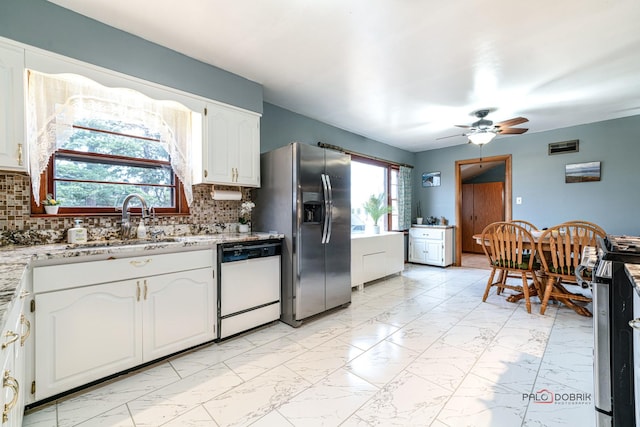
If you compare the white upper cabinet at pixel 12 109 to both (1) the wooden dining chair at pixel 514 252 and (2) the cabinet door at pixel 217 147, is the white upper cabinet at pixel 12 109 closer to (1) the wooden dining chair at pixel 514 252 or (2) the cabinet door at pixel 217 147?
(2) the cabinet door at pixel 217 147

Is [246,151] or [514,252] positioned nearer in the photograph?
[246,151]

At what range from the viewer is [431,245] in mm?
5559

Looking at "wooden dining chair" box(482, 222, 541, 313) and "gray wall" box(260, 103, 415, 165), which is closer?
"wooden dining chair" box(482, 222, 541, 313)

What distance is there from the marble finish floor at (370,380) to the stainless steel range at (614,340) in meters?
0.38

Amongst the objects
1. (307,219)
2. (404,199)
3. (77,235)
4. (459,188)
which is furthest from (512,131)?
(77,235)

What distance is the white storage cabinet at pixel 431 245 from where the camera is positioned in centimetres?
→ 541

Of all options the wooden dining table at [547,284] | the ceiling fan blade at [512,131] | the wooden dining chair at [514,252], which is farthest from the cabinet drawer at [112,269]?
the ceiling fan blade at [512,131]

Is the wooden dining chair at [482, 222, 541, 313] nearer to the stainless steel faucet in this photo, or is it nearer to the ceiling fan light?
the ceiling fan light

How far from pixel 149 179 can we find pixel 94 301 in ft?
4.01

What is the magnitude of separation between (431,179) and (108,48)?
5600mm

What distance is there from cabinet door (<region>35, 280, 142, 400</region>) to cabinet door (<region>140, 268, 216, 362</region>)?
0.22 feet

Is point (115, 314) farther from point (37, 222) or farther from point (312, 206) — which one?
point (312, 206)

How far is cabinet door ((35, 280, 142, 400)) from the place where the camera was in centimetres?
159

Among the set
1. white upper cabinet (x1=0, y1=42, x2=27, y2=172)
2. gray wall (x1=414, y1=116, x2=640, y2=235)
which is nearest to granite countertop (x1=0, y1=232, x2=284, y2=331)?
white upper cabinet (x1=0, y1=42, x2=27, y2=172)
